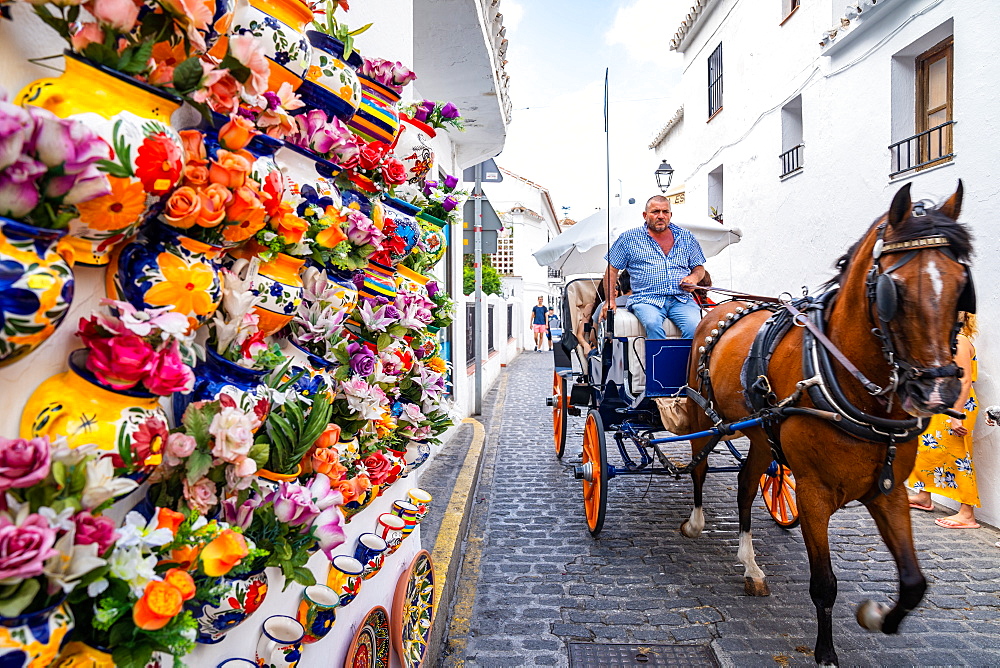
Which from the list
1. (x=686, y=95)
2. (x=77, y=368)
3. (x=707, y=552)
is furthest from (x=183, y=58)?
(x=686, y=95)

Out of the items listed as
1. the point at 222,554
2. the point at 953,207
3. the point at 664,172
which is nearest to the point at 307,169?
the point at 222,554

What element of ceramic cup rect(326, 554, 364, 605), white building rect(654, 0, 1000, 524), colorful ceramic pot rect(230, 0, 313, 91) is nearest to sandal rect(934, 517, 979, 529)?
white building rect(654, 0, 1000, 524)

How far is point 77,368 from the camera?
2.93 ft

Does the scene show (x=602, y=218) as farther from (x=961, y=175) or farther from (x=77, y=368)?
(x=77, y=368)

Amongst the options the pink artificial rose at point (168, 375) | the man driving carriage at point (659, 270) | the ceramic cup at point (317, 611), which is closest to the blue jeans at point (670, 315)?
the man driving carriage at point (659, 270)

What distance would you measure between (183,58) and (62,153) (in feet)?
1.25

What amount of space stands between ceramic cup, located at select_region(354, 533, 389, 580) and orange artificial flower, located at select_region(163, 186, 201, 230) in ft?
4.25

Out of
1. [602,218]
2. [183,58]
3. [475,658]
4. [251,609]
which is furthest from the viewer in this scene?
[602,218]

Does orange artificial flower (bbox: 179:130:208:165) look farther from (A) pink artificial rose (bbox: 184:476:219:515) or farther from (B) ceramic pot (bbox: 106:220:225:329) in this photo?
(A) pink artificial rose (bbox: 184:476:219:515)

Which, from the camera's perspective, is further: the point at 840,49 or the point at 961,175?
the point at 840,49

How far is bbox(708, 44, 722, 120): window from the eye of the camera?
510 inches

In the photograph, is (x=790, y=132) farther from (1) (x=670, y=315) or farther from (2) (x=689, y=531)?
(2) (x=689, y=531)

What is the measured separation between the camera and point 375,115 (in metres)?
1.94

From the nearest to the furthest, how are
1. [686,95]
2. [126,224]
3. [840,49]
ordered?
[126,224]
[840,49]
[686,95]
